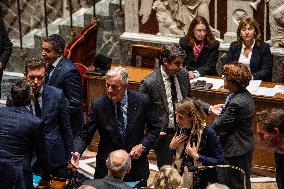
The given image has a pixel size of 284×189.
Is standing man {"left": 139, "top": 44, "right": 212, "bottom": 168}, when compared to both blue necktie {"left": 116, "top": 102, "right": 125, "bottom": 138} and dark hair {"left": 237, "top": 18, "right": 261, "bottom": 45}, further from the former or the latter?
dark hair {"left": 237, "top": 18, "right": 261, "bottom": 45}

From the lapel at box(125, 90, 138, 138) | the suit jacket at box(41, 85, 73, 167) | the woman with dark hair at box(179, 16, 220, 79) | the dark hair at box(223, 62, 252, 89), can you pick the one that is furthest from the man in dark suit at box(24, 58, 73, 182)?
the woman with dark hair at box(179, 16, 220, 79)

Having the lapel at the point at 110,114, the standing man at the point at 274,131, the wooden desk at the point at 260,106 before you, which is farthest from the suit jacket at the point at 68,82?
the standing man at the point at 274,131

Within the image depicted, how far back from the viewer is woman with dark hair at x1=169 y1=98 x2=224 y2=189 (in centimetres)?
647

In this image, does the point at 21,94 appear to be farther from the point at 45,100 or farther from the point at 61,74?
the point at 61,74

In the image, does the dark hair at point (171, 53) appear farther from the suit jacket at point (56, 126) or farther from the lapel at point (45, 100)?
the lapel at point (45, 100)

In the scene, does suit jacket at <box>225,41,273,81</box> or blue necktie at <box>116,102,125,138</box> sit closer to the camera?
blue necktie at <box>116,102,125,138</box>

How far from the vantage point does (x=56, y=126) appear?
695 centimetres

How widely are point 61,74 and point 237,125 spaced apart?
1.64 metres

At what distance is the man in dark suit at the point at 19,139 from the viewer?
20.7 ft

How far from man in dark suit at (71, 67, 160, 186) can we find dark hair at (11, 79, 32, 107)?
2.06 feet

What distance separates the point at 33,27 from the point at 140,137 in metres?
5.66

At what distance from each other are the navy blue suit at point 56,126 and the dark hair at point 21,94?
1.62 ft

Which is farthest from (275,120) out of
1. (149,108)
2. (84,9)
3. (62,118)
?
(84,9)

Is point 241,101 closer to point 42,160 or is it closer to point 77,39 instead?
point 42,160
